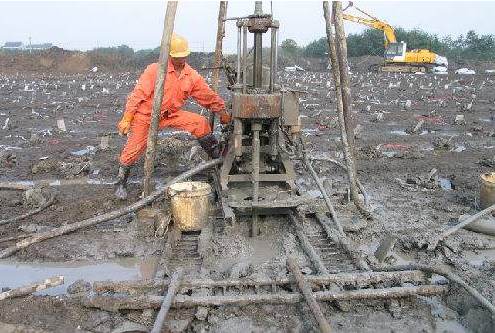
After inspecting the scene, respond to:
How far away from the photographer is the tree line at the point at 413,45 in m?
52.6

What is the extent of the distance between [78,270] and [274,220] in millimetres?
2313

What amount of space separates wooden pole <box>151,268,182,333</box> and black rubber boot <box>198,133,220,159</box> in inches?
123

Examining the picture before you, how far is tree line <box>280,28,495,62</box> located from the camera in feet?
172

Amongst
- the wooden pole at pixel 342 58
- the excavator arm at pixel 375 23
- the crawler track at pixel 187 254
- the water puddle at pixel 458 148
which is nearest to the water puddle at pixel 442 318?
the crawler track at pixel 187 254

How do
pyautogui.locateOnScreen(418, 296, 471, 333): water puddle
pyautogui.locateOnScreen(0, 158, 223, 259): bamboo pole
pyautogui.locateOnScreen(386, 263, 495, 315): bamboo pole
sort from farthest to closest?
pyautogui.locateOnScreen(0, 158, 223, 259): bamboo pole, pyautogui.locateOnScreen(418, 296, 471, 333): water puddle, pyautogui.locateOnScreen(386, 263, 495, 315): bamboo pole

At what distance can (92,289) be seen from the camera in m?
4.50

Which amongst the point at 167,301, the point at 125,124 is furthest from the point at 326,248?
the point at 125,124

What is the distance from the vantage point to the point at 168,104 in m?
6.96

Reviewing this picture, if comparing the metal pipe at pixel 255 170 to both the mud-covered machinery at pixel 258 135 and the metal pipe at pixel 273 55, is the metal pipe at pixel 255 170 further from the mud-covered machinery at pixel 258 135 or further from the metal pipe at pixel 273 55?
the metal pipe at pixel 273 55

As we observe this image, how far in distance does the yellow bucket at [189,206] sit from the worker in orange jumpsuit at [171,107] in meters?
1.39

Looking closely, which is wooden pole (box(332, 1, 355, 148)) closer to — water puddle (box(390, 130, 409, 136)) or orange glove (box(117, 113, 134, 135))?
orange glove (box(117, 113, 134, 135))

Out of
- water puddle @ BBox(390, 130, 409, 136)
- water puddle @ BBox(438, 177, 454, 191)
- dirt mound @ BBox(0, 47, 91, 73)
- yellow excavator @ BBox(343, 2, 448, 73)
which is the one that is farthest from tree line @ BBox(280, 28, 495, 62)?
water puddle @ BBox(438, 177, 454, 191)

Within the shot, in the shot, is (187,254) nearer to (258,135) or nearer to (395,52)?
(258,135)

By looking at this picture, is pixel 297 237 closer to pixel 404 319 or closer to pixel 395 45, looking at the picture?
pixel 404 319
